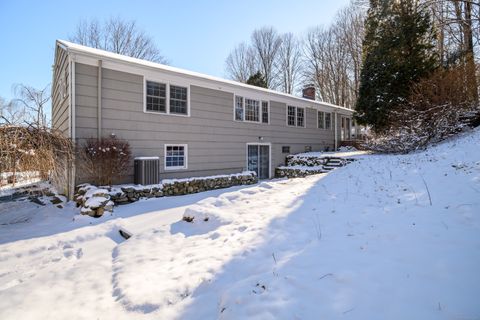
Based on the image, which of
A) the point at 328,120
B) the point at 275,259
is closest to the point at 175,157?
the point at 275,259

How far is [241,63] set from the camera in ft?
101

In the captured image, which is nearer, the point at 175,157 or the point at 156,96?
the point at 156,96

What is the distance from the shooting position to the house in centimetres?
721

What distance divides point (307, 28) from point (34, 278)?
32.9m

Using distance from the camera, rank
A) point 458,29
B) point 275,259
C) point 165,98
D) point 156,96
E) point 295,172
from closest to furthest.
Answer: point 275,259 → point 156,96 → point 165,98 → point 295,172 → point 458,29

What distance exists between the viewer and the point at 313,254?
9.64 ft

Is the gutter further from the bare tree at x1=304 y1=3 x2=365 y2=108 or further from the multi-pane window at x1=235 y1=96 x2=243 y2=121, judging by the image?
the bare tree at x1=304 y1=3 x2=365 y2=108

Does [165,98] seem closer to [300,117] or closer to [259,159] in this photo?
[259,159]

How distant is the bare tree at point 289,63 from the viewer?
29.8 metres

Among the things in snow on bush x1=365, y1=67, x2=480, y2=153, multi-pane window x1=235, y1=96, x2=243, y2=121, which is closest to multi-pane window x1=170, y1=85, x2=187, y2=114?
multi-pane window x1=235, y1=96, x2=243, y2=121

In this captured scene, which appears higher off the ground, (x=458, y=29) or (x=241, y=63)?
(x=241, y=63)

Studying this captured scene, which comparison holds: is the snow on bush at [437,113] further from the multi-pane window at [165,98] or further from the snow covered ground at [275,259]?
the multi-pane window at [165,98]

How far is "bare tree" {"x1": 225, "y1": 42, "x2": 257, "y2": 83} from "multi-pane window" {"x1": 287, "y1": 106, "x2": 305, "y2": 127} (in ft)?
55.2

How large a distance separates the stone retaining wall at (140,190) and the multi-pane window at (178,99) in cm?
248
